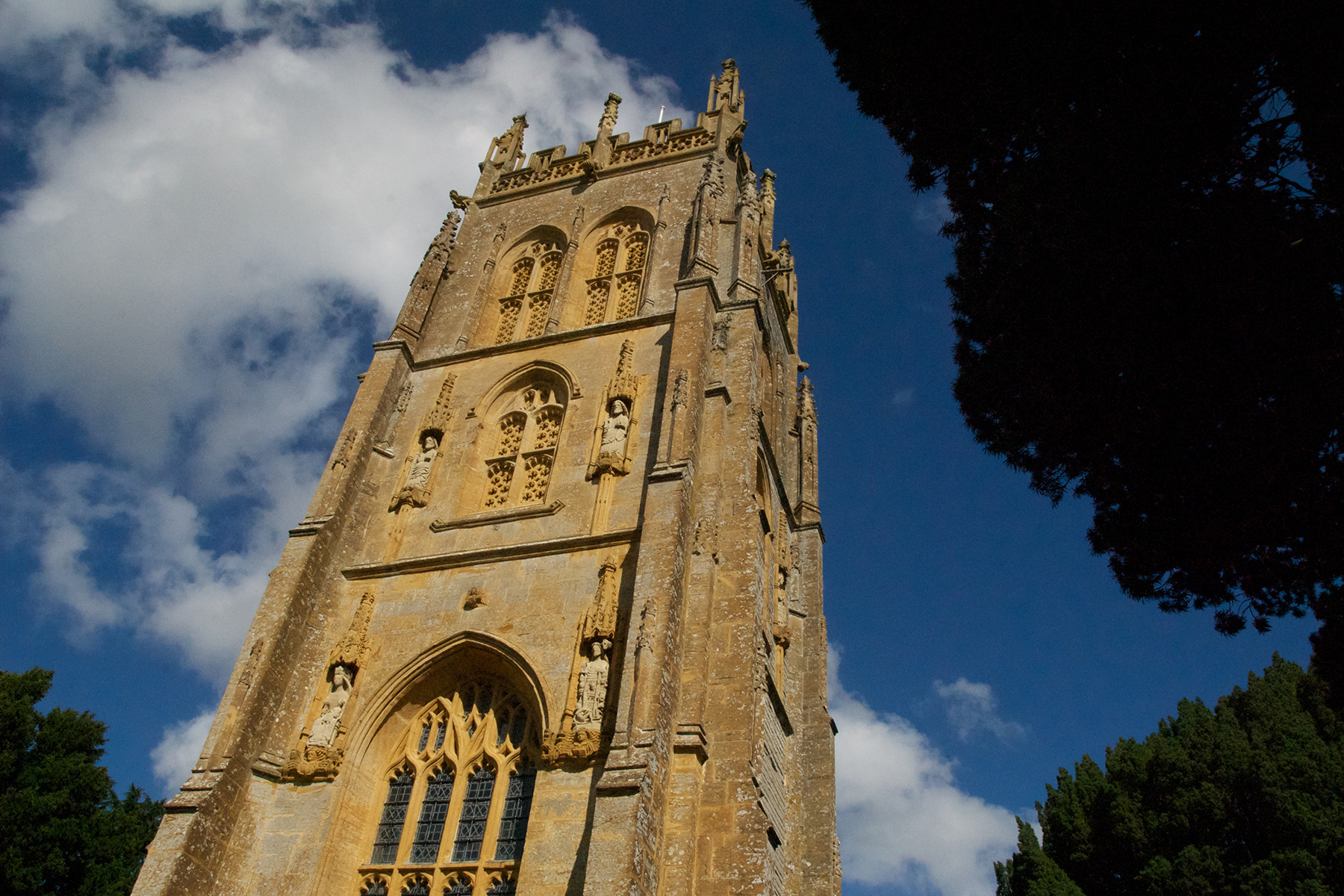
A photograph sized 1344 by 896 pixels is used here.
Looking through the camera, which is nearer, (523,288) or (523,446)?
(523,446)

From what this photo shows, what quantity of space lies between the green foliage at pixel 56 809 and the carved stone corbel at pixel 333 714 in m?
12.0

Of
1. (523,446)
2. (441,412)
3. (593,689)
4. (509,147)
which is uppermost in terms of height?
(509,147)

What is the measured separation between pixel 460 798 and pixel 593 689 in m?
2.27

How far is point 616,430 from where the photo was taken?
14.5 m

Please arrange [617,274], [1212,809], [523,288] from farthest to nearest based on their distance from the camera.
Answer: [1212,809] < [523,288] < [617,274]

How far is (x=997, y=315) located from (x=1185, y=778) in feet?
61.2

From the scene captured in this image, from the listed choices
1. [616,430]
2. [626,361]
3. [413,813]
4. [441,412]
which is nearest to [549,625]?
[413,813]

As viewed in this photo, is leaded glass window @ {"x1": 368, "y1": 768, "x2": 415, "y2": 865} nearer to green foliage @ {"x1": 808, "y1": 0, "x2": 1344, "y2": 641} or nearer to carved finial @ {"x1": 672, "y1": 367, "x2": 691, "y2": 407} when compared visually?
carved finial @ {"x1": 672, "y1": 367, "x2": 691, "y2": 407}

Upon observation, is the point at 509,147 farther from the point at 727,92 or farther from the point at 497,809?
the point at 497,809

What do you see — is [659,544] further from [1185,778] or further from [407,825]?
[1185,778]

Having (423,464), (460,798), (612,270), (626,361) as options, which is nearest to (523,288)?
(612,270)

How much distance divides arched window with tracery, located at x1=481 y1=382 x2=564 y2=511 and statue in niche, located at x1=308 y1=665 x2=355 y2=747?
3375mm

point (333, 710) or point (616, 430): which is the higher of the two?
point (616, 430)

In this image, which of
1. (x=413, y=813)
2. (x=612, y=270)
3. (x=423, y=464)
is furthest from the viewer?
(x=612, y=270)
